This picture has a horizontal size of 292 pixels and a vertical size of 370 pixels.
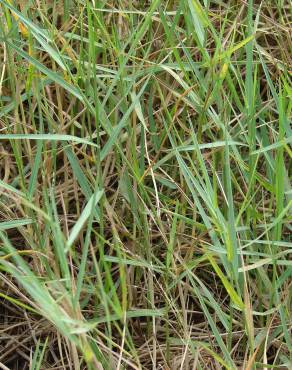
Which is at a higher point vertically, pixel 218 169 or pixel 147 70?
pixel 147 70

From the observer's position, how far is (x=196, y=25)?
3.97 ft

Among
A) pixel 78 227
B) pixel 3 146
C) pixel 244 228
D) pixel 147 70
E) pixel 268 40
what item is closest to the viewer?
pixel 78 227

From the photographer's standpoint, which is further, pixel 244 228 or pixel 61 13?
pixel 61 13

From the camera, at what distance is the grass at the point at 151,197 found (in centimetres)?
110

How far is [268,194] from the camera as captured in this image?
1305 millimetres

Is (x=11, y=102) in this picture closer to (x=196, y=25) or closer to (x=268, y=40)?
(x=196, y=25)

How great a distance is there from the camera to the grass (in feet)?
3.60

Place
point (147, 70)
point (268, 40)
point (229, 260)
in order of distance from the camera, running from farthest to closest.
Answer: point (268, 40)
point (147, 70)
point (229, 260)

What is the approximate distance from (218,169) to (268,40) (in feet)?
1.15

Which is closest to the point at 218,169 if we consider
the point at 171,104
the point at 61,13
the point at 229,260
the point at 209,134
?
the point at 209,134

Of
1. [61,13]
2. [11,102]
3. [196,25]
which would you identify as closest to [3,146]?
[11,102]

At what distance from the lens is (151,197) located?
A: 1271 mm

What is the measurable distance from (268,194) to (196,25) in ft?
0.98

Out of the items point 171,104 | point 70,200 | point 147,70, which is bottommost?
point 70,200
